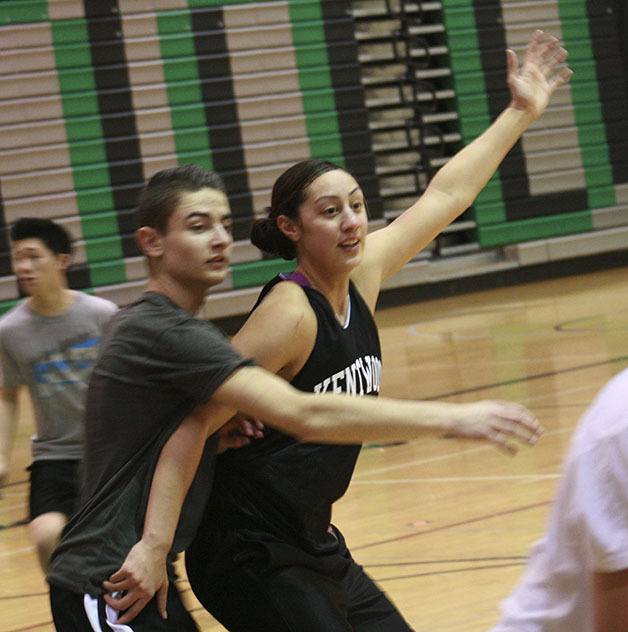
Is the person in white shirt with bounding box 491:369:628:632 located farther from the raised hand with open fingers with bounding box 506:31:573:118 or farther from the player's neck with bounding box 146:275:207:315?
the raised hand with open fingers with bounding box 506:31:573:118

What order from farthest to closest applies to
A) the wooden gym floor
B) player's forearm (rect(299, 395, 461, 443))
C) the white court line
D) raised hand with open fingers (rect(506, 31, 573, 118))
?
1. the white court line
2. the wooden gym floor
3. raised hand with open fingers (rect(506, 31, 573, 118))
4. player's forearm (rect(299, 395, 461, 443))

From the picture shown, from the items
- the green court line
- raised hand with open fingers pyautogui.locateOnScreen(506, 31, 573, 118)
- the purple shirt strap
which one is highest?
the green court line

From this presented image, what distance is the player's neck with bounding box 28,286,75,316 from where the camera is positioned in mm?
4820

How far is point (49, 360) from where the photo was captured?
4762 mm

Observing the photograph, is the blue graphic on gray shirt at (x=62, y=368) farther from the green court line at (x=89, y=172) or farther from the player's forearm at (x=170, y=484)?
the green court line at (x=89, y=172)

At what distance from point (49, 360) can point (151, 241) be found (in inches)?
86.1

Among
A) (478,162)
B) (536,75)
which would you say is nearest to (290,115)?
(536,75)

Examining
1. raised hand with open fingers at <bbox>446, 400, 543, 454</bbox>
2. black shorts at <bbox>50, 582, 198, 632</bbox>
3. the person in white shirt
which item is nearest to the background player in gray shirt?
black shorts at <bbox>50, 582, 198, 632</bbox>

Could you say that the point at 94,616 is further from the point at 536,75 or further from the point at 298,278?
the point at 536,75

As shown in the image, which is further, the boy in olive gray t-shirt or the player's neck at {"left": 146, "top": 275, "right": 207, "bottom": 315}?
the boy in olive gray t-shirt

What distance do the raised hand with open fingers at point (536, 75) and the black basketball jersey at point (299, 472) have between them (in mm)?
982

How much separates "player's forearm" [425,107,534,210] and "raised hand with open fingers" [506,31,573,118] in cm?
A: 4

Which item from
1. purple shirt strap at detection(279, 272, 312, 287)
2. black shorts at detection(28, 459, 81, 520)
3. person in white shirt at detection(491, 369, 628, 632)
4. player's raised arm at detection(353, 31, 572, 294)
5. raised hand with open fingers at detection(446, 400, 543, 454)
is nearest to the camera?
person in white shirt at detection(491, 369, 628, 632)

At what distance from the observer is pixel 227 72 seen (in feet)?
45.6
